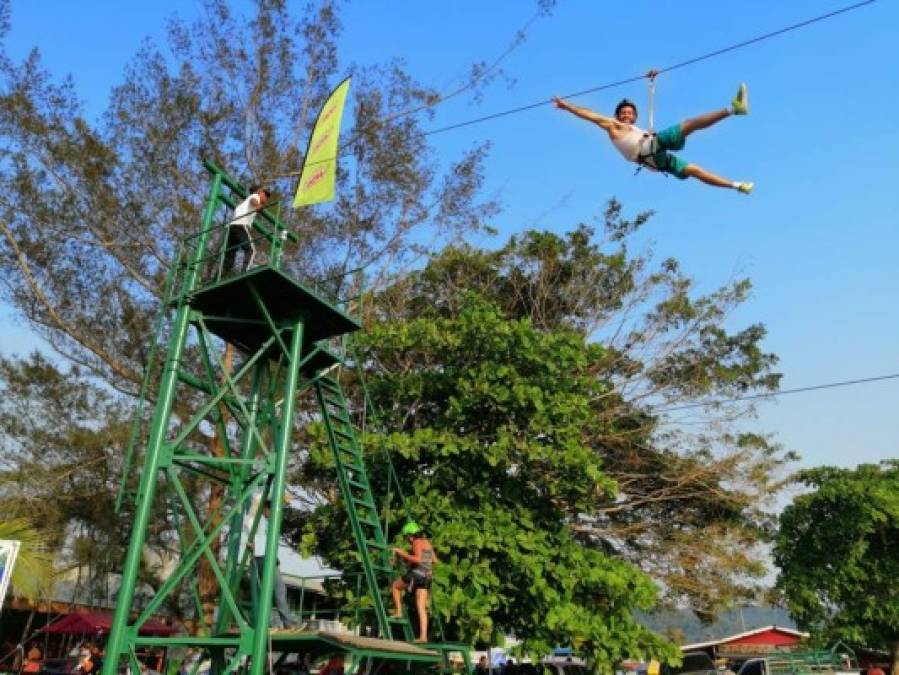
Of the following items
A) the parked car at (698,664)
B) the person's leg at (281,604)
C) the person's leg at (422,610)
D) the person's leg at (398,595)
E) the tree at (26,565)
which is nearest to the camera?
the person's leg at (281,604)

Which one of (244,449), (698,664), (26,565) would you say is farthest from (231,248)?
(698,664)

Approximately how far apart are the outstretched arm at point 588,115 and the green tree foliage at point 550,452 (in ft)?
22.7

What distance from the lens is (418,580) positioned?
1089 centimetres

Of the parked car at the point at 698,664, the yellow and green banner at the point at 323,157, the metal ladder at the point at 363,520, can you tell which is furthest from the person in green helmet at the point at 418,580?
the parked car at the point at 698,664

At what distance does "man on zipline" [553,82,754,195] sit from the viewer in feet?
21.2

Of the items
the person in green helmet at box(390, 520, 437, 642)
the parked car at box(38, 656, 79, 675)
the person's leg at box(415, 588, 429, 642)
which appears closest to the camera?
the person's leg at box(415, 588, 429, 642)

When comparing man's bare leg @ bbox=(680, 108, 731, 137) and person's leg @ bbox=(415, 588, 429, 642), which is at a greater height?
man's bare leg @ bbox=(680, 108, 731, 137)

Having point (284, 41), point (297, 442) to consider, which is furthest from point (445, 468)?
point (284, 41)

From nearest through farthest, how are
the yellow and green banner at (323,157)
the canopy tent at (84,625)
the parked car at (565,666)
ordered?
the yellow and green banner at (323,157)
the parked car at (565,666)
the canopy tent at (84,625)

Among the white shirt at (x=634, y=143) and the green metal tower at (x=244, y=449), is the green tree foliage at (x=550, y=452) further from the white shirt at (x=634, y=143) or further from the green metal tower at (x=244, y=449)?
the white shirt at (x=634, y=143)

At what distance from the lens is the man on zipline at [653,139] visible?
647 centimetres

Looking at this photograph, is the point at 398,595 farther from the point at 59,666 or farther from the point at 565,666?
the point at 59,666

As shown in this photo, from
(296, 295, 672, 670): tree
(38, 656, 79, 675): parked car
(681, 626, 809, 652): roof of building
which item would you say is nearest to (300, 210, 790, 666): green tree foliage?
(296, 295, 672, 670): tree

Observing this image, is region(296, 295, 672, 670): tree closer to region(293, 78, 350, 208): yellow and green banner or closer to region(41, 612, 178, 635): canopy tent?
region(293, 78, 350, 208): yellow and green banner
